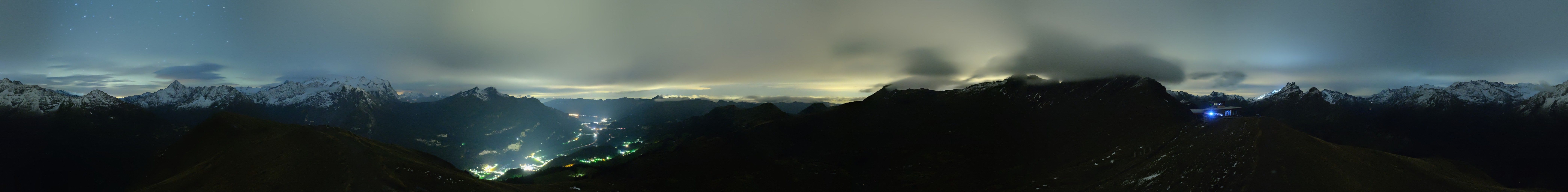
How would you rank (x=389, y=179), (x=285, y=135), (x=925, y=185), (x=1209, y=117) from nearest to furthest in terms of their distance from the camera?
(x=389, y=179)
(x=285, y=135)
(x=1209, y=117)
(x=925, y=185)

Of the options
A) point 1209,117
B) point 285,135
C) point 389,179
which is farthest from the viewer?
point 1209,117

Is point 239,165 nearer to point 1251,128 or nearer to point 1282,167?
point 1282,167

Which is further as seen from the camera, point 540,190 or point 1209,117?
point 1209,117

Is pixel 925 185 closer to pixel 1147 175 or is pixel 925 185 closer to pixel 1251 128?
pixel 1147 175

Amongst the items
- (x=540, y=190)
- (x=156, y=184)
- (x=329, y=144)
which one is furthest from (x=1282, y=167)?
(x=156, y=184)

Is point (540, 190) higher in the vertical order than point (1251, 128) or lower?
lower

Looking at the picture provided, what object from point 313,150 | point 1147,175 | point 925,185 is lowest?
point 925,185

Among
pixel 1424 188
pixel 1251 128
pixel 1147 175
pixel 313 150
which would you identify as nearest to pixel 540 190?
pixel 313 150
